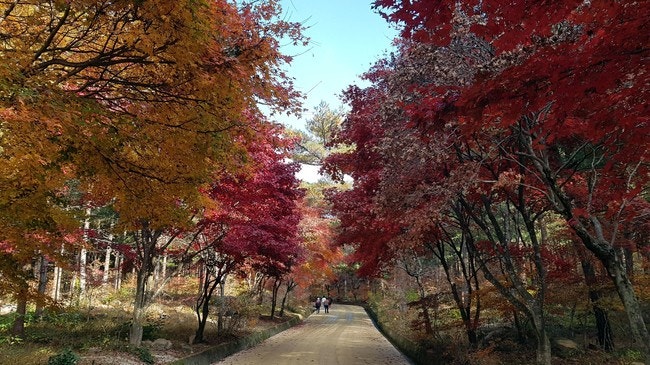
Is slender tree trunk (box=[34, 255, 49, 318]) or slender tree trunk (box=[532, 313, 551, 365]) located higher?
slender tree trunk (box=[34, 255, 49, 318])

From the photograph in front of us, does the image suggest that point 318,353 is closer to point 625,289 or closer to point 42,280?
point 42,280

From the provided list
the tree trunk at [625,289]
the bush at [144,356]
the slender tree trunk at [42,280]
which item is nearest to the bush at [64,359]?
the slender tree trunk at [42,280]

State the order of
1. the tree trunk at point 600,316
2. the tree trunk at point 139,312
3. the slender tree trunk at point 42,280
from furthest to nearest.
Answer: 1. the tree trunk at point 600,316
2. the tree trunk at point 139,312
3. the slender tree trunk at point 42,280

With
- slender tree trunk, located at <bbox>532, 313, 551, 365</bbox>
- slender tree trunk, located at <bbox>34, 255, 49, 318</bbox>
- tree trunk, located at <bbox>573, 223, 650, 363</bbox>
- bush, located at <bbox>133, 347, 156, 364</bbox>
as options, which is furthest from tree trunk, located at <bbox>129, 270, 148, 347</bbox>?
tree trunk, located at <bbox>573, 223, 650, 363</bbox>

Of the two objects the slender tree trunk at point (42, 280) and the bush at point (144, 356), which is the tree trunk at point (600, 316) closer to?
the bush at point (144, 356)

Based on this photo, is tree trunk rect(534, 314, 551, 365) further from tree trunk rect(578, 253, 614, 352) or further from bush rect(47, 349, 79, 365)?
bush rect(47, 349, 79, 365)

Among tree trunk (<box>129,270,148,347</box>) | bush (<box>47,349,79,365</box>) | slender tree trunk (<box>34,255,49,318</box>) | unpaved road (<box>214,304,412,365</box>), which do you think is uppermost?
slender tree trunk (<box>34,255,49,318</box>)

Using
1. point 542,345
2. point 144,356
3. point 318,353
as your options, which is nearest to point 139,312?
point 144,356

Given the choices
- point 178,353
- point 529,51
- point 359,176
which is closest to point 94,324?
point 178,353

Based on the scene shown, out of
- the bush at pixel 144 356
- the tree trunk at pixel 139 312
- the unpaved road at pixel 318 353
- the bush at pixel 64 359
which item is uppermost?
the tree trunk at pixel 139 312

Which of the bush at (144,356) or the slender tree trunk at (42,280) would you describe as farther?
the bush at (144,356)

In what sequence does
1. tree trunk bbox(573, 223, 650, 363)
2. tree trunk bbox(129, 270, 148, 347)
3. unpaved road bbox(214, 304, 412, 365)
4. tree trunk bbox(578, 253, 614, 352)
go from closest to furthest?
tree trunk bbox(573, 223, 650, 363), tree trunk bbox(129, 270, 148, 347), tree trunk bbox(578, 253, 614, 352), unpaved road bbox(214, 304, 412, 365)

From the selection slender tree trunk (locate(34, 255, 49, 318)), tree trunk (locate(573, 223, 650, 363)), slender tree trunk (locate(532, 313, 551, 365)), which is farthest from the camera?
slender tree trunk (locate(532, 313, 551, 365))

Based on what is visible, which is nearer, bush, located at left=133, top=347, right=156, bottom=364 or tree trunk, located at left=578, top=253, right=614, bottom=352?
bush, located at left=133, top=347, right=156, bottom=364
